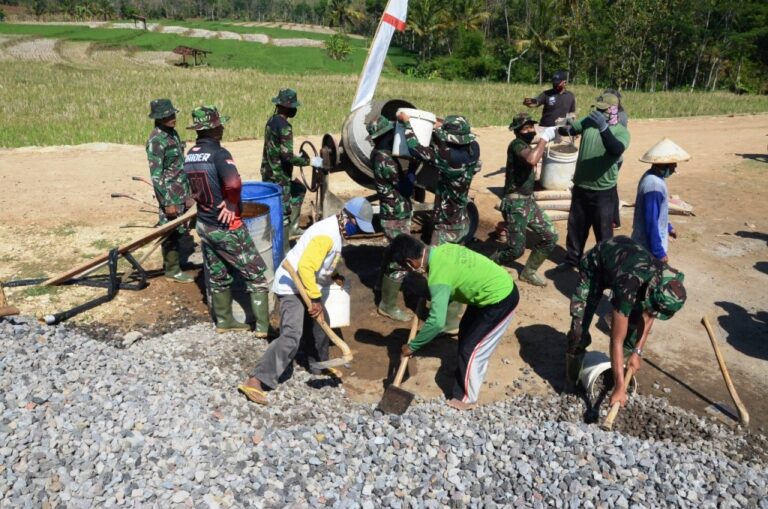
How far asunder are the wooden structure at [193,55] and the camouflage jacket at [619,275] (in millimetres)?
45258

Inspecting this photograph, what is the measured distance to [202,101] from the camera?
22328 mm

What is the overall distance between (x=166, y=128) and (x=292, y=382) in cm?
354

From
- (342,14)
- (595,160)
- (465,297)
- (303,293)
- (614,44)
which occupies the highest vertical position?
(342,14)

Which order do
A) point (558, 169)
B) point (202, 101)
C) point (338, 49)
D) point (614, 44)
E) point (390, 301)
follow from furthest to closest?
point (338, 49) < point (614, 44) < point (202, 101) < point (558, 169) < point (390, 301)

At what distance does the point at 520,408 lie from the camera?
16.3ft

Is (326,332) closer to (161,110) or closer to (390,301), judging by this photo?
(390,301)

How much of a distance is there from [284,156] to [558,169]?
4.91 metres

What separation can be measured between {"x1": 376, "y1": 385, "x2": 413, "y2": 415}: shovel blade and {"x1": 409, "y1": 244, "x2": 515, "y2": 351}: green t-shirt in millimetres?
415

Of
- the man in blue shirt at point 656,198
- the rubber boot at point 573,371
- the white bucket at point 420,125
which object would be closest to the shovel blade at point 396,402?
the rubber boot at point 573,371

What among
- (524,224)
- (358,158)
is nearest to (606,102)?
(524,224)

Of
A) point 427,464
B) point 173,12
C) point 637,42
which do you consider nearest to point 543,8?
point 637,42

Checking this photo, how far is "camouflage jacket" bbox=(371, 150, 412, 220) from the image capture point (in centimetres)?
672

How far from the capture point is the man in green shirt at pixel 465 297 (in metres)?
4.34

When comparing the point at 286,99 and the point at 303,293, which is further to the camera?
the point at 286,99
